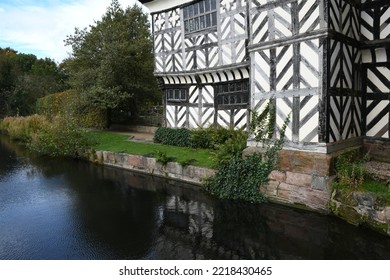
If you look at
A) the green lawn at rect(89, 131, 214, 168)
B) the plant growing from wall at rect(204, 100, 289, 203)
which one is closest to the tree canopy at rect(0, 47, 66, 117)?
the green lawn at rect(89, 131, 214, 168)

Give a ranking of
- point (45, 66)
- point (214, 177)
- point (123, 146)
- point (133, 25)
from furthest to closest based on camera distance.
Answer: point (45, 66) < point (133, 25) < point (123, 146) < point (214, 177)

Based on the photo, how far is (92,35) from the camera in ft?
49.6

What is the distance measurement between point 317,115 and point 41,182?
7903 millimetres

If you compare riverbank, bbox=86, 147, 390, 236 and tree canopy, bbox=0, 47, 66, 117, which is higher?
tree canopy, bbox=0, 47, 66, 117

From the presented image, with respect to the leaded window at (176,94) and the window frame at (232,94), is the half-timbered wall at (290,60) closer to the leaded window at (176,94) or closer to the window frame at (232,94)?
the window frame at (232,94)

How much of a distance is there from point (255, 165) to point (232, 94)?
3.97m

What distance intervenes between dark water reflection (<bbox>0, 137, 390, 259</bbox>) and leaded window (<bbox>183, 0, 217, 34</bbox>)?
5395 millimetres

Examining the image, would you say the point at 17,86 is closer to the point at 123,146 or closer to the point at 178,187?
the point at 123,146

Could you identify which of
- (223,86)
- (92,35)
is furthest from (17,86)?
(223,86)

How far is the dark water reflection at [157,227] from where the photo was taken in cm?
501

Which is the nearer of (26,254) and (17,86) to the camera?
(26,254)

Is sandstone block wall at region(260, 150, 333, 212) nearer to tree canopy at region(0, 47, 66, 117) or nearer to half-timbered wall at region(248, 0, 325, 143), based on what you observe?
half-timbered wall at region(248, 0, 325, 143)

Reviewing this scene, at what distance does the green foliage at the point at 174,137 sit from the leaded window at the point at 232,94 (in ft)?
5.29

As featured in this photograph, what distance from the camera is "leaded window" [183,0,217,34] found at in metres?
10.2
